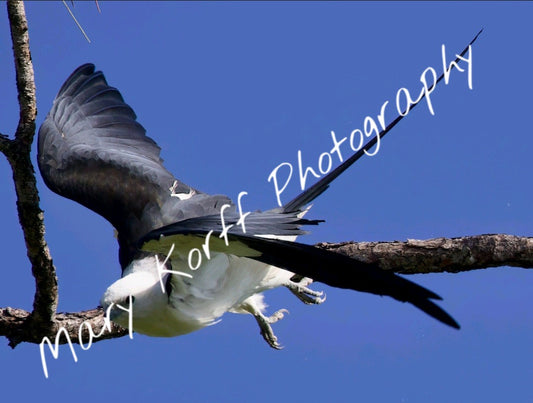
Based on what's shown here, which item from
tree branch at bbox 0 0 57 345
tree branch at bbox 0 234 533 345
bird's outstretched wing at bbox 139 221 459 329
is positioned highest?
tree branch at bbox 0 0 57 345

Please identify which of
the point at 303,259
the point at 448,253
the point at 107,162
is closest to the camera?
the point at 303,259

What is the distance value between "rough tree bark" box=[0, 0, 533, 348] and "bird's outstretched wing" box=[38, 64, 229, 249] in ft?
1.16

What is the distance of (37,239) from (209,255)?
618mm

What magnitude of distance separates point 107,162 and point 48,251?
574mm

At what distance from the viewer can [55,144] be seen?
3.91 metres

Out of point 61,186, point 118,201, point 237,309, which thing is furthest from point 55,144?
point 237,309

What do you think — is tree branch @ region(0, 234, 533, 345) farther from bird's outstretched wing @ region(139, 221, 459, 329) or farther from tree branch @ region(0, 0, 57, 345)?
bird's outstretched wing @ region(139, 221, 459, 329)

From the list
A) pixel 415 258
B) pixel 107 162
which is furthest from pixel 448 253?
pixel 107 162

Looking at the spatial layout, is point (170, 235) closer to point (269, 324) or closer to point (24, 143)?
point (24, 143)

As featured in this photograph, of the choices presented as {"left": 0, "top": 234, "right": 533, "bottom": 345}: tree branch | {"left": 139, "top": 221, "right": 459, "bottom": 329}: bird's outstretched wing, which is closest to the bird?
{"left": 139, "top": 221, "right": 459, "bottom": 329}: bird's outstretched wing

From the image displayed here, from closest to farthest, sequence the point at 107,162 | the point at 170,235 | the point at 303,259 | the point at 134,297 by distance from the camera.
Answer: the point at 303,259 < the point at 170,235 < the point at 134,297 < the point at 107,162

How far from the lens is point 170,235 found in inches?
109

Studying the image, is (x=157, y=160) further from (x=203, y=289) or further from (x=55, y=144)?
(x=203, y=289)

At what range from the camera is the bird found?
8.32 ft
